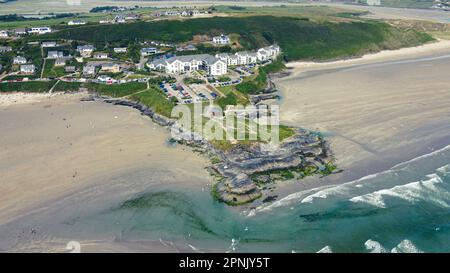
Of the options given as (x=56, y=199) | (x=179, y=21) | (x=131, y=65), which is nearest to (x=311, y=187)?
(x=56, y=199)

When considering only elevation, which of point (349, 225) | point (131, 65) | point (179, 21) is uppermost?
point (179, 21)

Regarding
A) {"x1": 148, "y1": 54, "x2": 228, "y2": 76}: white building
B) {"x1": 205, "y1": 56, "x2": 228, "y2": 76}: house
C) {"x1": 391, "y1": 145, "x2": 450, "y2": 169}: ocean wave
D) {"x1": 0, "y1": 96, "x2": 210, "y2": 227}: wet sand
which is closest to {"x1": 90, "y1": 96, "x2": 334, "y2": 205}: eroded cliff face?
→ {"x1": 0, "y1": 96, "x2": 210, "y2": 227}: wet sand

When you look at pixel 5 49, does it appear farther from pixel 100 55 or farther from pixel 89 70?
pixel 89 70

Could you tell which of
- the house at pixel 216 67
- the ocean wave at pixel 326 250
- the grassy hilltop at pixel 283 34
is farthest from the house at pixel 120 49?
the ocean wave at pixel 326 250

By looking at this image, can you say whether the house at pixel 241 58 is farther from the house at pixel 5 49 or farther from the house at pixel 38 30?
the house at pixel 38 30

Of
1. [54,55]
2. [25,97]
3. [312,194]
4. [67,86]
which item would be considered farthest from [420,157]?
[54,55]
